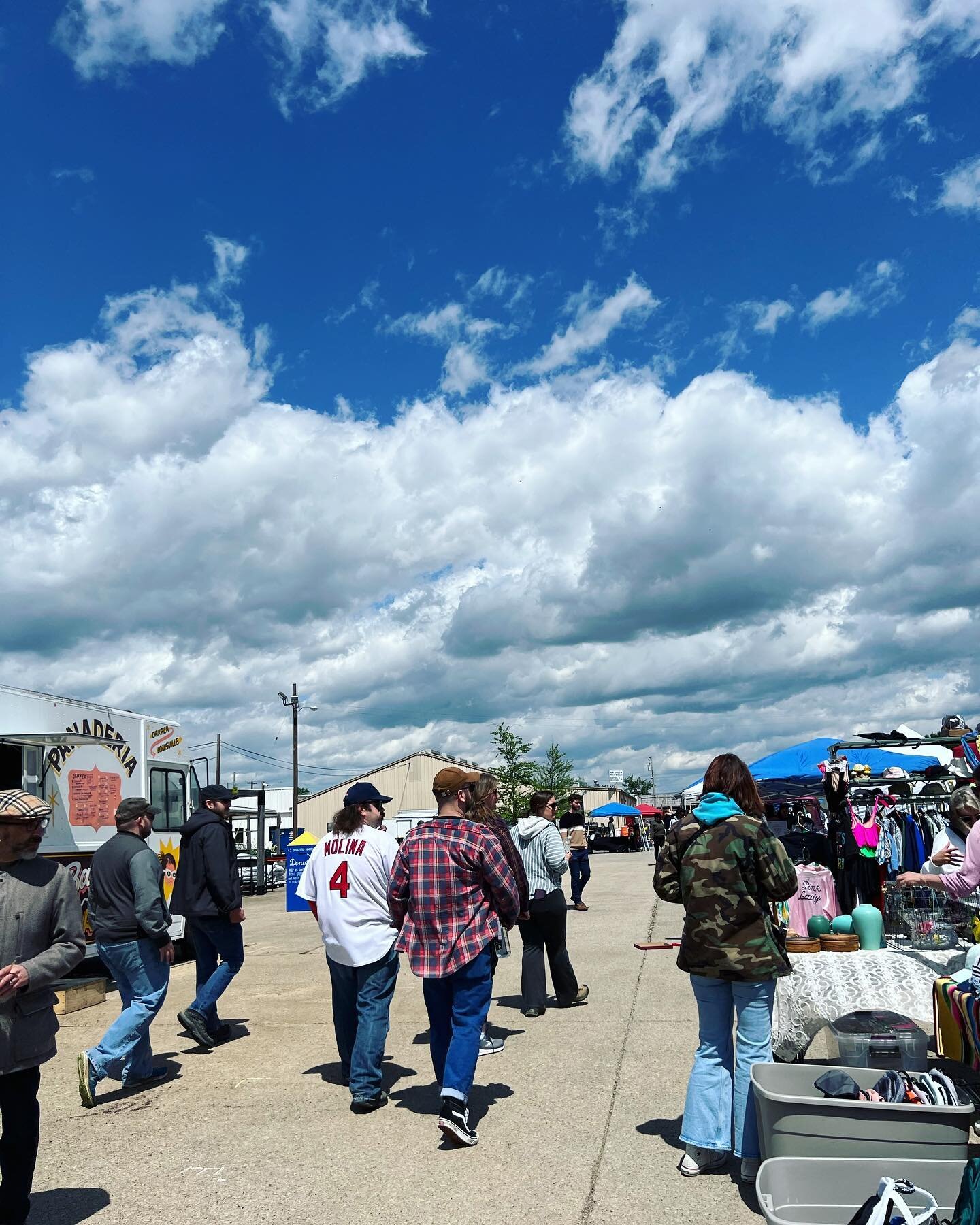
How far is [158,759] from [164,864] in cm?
145

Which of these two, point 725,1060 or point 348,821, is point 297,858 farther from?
point 725,1060

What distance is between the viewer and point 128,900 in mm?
6133

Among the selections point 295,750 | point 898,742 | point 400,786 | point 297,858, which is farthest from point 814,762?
point 400,786

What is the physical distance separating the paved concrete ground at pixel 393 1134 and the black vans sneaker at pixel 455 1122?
6cm

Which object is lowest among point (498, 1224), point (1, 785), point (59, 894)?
point (498, 1224)

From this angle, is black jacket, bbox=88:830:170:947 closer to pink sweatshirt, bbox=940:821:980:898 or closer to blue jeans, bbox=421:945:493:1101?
blue jeans, bbox=421:945:493:1101

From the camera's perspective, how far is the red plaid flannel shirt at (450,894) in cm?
504

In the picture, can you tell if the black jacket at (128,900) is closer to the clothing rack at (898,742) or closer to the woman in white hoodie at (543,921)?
the woman in white hoodie at (543,921)

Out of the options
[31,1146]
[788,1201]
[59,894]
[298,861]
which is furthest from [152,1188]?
[298,861]

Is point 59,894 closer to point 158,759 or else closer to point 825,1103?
point 825,1103

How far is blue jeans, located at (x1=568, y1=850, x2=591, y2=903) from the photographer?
1698 centimetres

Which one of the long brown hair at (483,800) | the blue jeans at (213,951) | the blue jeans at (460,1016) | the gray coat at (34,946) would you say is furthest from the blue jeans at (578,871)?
the gray coat at (34,946)

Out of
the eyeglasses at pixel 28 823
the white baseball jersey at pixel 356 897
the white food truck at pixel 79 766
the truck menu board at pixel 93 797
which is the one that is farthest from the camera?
the truck menu board at pixel 93 797

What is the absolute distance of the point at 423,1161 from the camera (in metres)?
4.64
